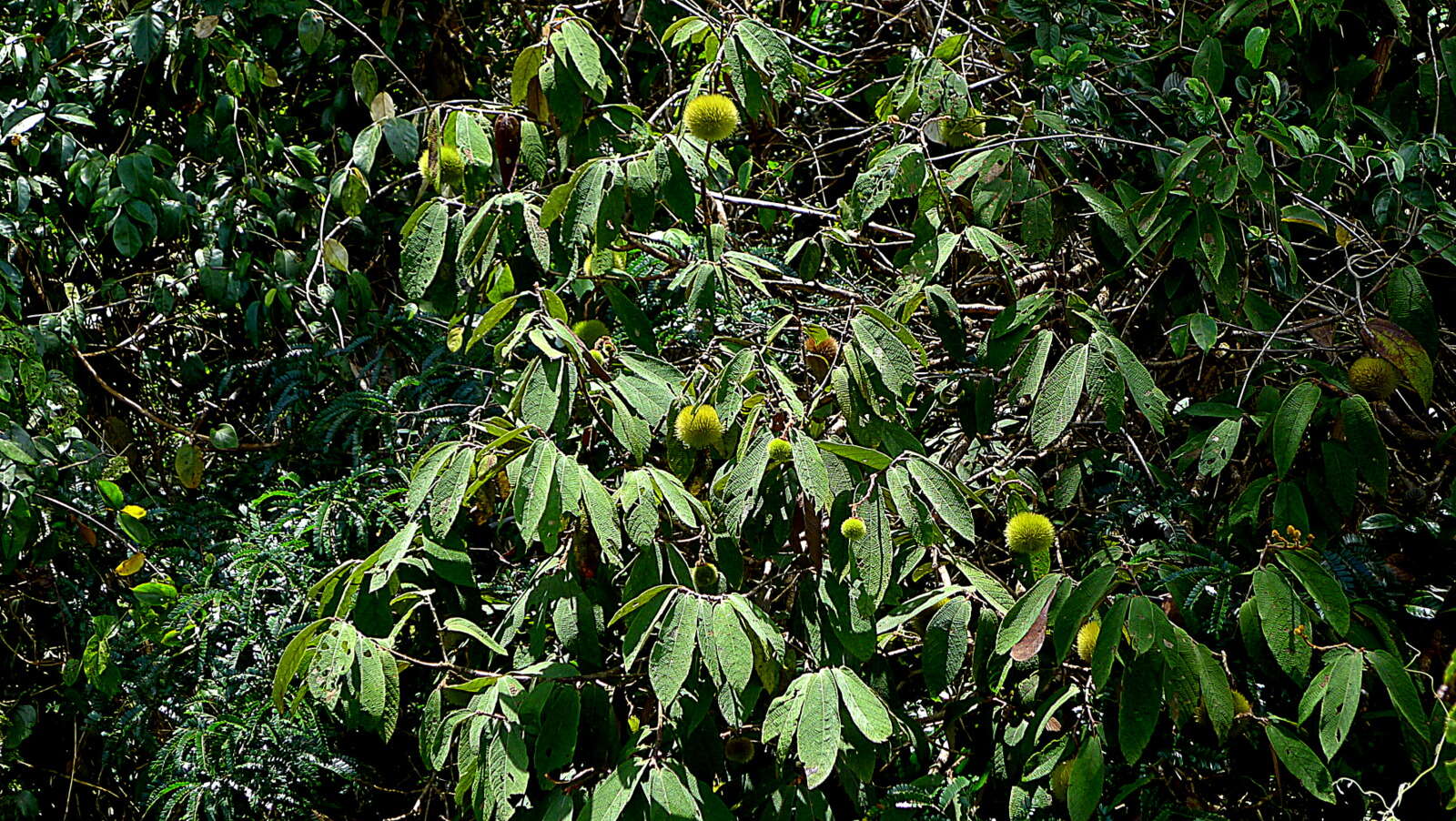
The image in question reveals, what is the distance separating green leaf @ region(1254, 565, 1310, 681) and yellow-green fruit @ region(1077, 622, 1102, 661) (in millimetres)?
212

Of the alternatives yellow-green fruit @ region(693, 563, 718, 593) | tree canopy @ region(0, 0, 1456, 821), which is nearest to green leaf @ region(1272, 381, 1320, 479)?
tree canopy @ region(0, 0, 1456, 821)

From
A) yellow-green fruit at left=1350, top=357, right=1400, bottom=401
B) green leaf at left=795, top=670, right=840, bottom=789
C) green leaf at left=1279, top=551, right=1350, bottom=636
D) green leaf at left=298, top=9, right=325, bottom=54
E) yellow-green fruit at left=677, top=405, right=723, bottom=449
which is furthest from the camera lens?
green leaf at left=298, top=9, right=325, bottom=54

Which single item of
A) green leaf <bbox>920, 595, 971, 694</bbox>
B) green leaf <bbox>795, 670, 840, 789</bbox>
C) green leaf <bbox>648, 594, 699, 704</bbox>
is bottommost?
green leaf <bbox>920, 595, 971, 694</bbox>

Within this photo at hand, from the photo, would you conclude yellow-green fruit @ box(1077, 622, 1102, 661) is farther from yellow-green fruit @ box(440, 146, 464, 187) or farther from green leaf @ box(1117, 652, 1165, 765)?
yellow-green fruit @ box(440, 146, 464, 187)

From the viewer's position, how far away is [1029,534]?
5.98 feet

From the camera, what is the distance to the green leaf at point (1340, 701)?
5.28ft

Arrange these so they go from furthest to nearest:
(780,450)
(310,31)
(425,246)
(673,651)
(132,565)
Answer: (310,31) → (132,565) → (425,246) → (780,450) → (673,651)

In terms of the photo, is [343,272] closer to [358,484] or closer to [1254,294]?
[358,484]

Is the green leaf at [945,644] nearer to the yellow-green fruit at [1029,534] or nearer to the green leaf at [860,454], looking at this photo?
the yellow-green fruit at [1029,534]

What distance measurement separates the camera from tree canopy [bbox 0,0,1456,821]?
1.70m

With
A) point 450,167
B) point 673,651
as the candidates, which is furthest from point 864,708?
point 450,167

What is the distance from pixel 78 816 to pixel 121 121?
1.37 meters

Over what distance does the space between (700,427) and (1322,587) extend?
0.79 meters

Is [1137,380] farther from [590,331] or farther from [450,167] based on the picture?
[450,167]
